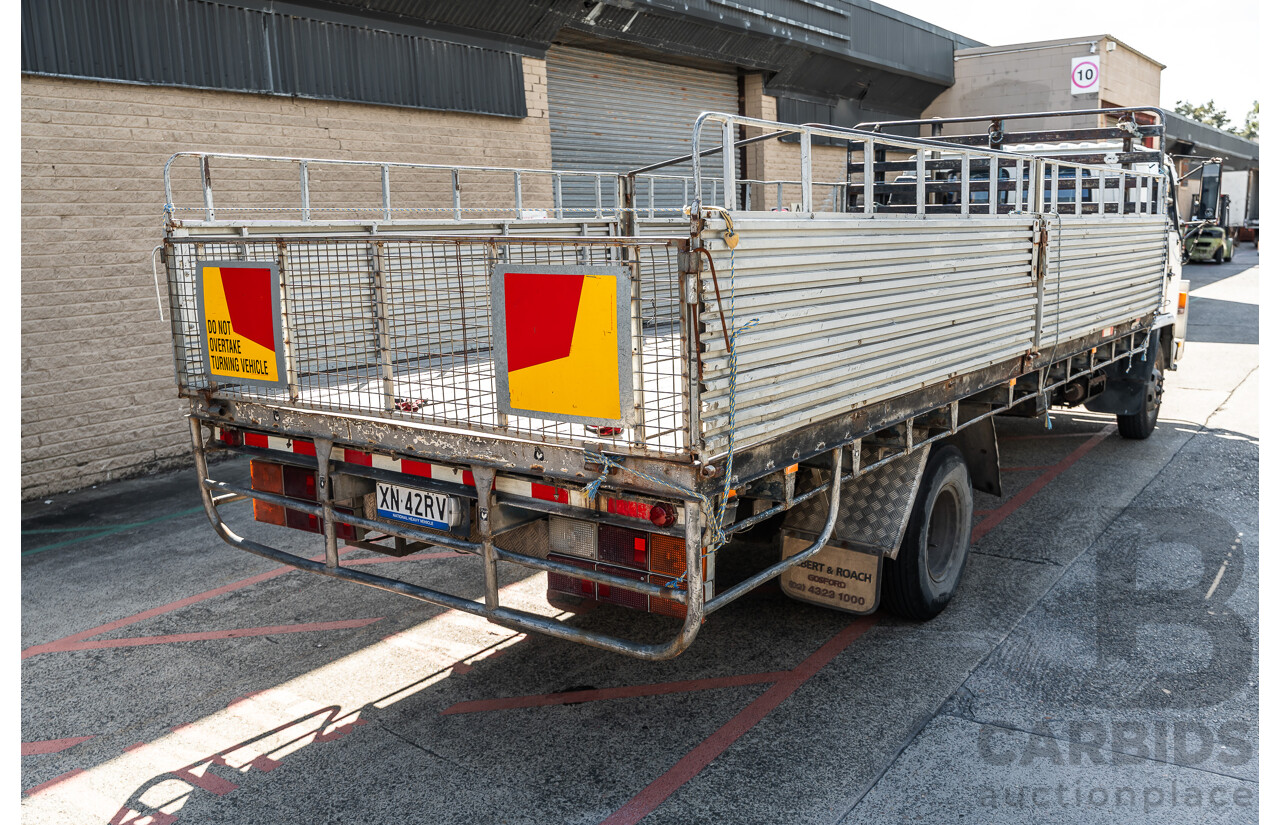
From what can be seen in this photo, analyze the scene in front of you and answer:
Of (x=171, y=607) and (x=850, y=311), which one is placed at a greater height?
(x=850, y=311)

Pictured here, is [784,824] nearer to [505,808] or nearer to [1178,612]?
[505,808]

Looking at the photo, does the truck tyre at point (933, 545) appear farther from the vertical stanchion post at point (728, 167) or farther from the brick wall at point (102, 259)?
the brick wall at point (102, 259)

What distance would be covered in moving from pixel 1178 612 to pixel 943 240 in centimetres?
266

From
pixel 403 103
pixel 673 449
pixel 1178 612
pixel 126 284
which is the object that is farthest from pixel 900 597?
pixel 403 103

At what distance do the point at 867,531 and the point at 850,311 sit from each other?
1373 mm

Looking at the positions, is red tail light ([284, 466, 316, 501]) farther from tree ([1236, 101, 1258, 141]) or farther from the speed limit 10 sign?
tree ([1236, 101, 1258, 141])

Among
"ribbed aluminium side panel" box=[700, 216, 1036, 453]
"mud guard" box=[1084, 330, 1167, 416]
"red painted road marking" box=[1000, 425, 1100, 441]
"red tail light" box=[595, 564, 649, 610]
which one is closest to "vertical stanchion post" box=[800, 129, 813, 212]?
"ribbed aluminium side panel" box=[700, 216, 1036, 453]

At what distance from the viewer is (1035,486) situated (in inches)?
331

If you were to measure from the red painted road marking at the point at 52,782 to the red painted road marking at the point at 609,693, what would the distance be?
5.22ft

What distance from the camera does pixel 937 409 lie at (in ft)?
17.1

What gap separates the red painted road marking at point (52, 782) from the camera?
164 inches

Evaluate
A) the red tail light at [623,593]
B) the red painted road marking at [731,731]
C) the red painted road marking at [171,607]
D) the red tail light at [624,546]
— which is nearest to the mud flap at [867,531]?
the red painted road marking at [731,731]

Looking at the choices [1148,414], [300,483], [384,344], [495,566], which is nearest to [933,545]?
[495,566]

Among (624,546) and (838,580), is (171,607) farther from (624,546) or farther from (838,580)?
(838,580)
